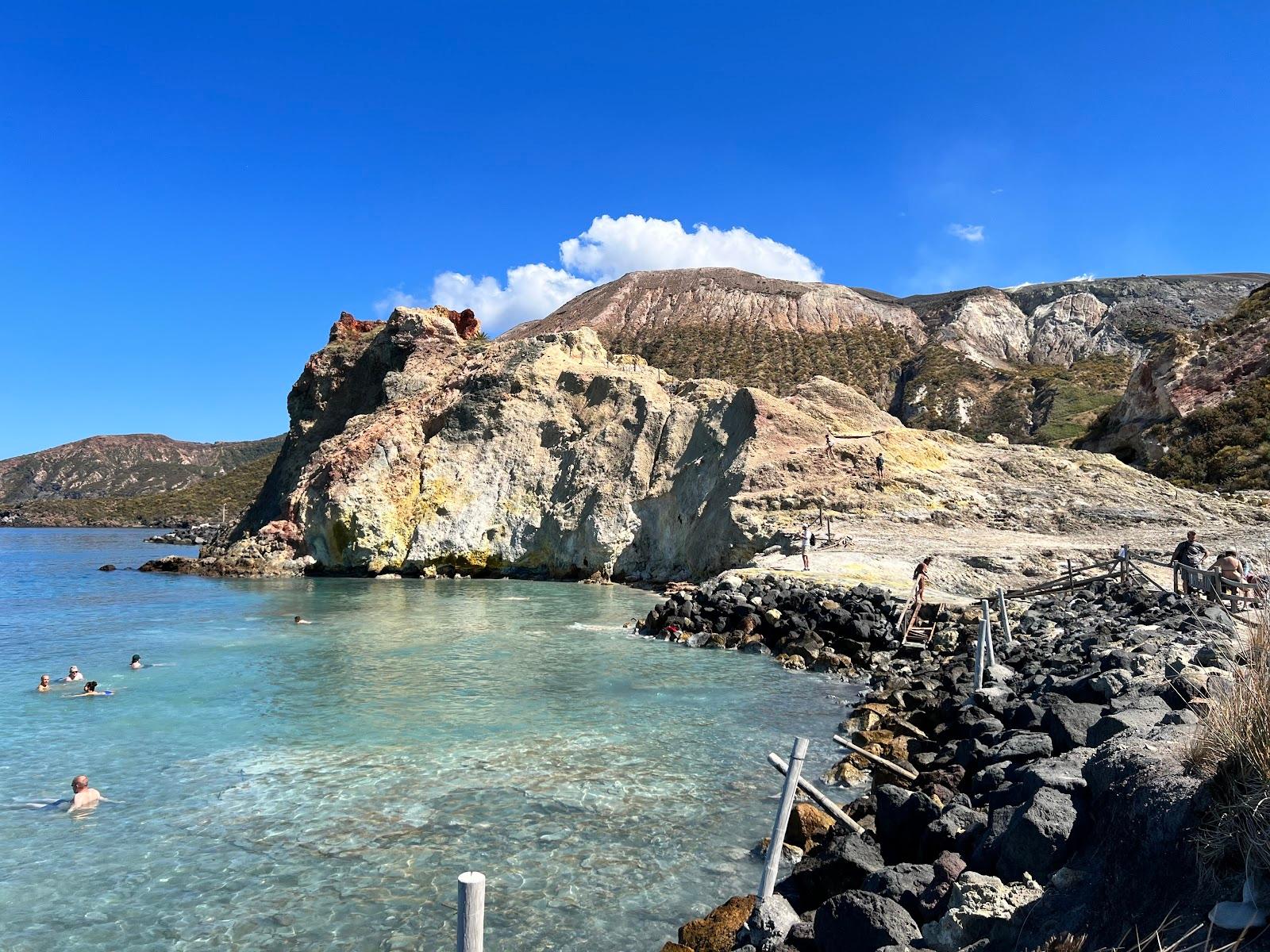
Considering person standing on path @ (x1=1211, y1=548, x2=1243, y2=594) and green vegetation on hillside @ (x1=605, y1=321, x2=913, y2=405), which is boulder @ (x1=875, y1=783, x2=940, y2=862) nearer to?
person standing on path @ (x1=1211, y1=548, x2=1243, y2=594)

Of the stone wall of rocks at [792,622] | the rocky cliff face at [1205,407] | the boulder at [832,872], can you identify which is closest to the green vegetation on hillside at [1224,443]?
the rocky cliff face at [1205,407]

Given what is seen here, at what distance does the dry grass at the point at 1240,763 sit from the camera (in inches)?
146

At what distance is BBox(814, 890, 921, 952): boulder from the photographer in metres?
5.00

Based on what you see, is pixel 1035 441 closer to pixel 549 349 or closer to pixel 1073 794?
pixel 549 349

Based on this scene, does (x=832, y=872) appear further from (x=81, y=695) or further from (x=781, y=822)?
(x=81, y=695)

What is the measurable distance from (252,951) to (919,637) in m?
18.2

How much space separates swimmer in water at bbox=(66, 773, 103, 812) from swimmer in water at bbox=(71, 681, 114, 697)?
7237 millimetres

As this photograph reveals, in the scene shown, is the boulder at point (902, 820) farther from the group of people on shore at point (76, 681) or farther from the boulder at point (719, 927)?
the group of people on shore at point (76, 681)

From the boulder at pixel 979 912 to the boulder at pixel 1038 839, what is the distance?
0.77 feet

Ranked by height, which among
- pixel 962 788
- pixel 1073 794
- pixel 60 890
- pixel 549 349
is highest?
pixel 549 349

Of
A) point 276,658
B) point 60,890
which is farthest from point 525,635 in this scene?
point 60,890

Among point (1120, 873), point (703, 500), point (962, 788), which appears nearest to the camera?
point (1120, 873)

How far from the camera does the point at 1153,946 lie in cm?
366

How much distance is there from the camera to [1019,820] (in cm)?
548
